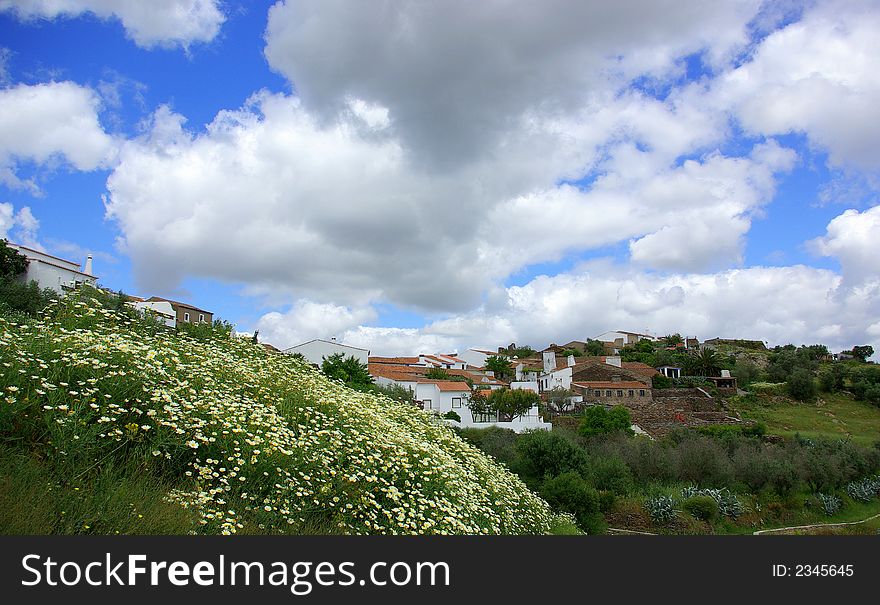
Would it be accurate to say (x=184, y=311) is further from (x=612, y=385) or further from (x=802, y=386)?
(x=802, y=386)

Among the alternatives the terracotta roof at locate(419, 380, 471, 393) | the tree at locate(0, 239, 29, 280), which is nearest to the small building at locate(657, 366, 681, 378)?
the terracotta roof at locate(419, 380, 471, 393)

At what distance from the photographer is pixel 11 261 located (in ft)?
104

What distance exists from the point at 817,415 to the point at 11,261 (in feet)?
181

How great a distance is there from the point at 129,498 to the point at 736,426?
3981 centimetres

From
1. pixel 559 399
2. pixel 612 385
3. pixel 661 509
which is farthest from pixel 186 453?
pixel 612 385

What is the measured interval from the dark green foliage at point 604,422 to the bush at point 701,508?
604 inches

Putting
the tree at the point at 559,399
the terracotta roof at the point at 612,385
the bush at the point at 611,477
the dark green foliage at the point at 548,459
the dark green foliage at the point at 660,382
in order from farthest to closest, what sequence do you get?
the dark green foliage at the point at 660,382, the terracotta roof at the point at 612,385, the tree at the point at 559,399, the bush at the point at 611,477, the dark green foliage at the point at 548,459

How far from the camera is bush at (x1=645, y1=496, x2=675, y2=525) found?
52.3 feet

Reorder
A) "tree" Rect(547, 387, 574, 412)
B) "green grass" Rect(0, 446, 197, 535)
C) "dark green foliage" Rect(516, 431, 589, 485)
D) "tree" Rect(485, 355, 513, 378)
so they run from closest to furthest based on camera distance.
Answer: "green grass" Rect(0, 446, 197, 535) → "dark green foliage" Rect(516, 431, 589, 485) → "tree" Rect(547, 387, 574, 412) → "tree" Rect(485, 355, 513, 378)

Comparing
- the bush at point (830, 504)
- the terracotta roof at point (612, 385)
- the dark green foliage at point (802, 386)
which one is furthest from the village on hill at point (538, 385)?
the bush at point (830, 504)

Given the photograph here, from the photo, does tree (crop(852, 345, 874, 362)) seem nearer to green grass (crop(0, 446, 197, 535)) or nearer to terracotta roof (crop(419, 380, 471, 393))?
terracotta roof (crop(419, 380, 471, 393))

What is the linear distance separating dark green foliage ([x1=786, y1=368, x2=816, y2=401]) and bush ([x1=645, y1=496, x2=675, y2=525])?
1666 inches

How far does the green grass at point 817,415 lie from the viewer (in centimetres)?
4119

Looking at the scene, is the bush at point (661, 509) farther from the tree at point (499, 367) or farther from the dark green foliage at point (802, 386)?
the tree at point (499, 367)
